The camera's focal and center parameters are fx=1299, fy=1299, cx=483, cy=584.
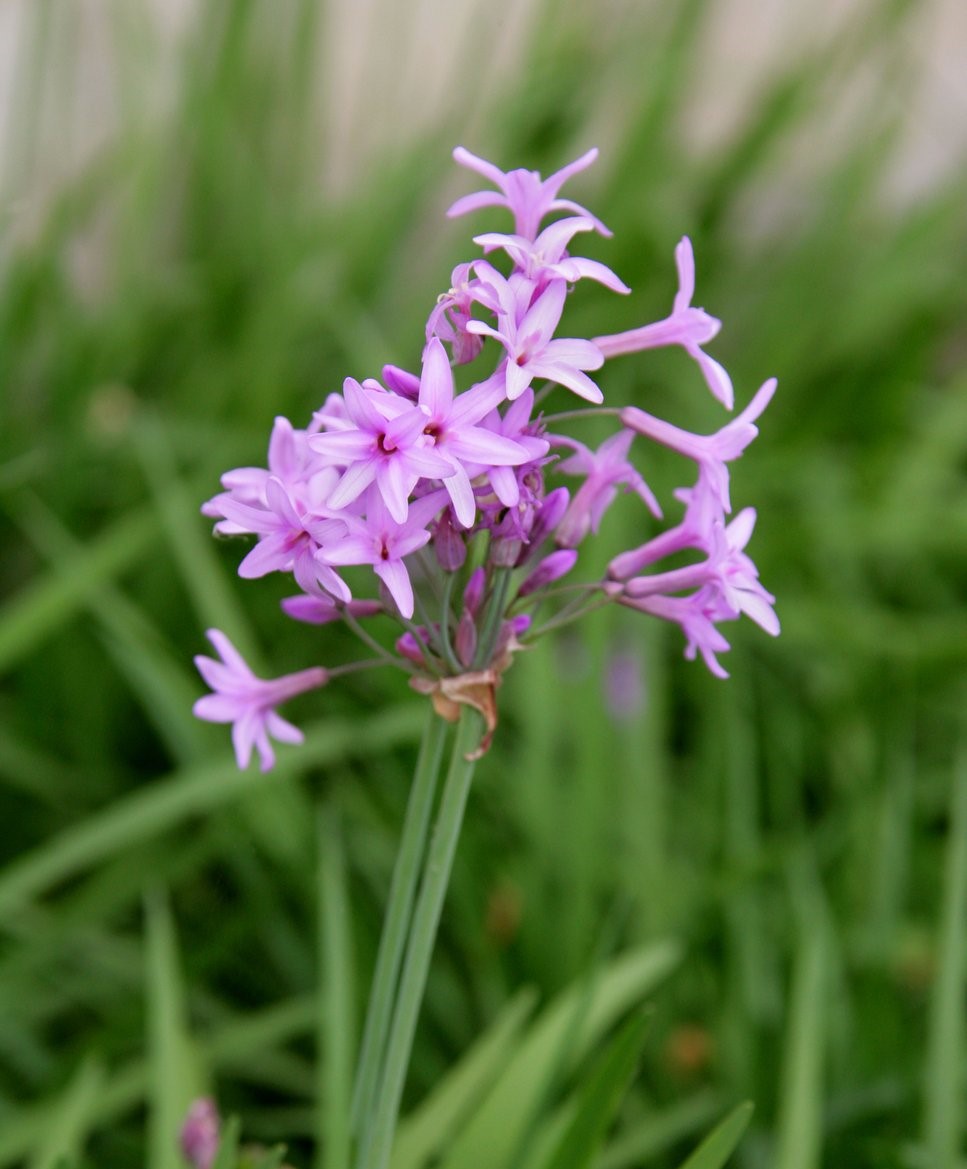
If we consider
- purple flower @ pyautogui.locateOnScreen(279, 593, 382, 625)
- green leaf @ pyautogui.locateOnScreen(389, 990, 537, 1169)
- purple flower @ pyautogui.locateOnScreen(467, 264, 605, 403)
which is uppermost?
purple flower @ pyautogui.locateOnScreen(467, 264, 605, 403)

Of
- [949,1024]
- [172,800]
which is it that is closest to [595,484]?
[949,1024]

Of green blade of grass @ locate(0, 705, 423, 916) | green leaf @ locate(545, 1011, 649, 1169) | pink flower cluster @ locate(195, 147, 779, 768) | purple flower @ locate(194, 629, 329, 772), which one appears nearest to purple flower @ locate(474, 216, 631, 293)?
pink flower cluster @ locate(195, 147, 779, 768)

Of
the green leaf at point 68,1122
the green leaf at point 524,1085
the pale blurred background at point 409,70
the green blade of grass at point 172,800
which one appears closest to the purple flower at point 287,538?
the green leaf at point 524,1085

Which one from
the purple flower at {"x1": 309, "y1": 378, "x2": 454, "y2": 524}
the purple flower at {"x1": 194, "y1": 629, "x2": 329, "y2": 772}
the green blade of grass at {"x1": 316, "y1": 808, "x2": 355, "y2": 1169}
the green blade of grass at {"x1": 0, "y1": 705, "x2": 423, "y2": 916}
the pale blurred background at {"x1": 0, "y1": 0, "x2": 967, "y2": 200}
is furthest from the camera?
the pale blurred background at {"x1": 0, "y1": 0, "x2": 967, "y2": 200}

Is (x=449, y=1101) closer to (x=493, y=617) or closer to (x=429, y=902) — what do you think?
(x=429, y=902)

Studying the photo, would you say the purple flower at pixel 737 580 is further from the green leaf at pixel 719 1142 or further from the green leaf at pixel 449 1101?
the green leaf at pixel 449 1101

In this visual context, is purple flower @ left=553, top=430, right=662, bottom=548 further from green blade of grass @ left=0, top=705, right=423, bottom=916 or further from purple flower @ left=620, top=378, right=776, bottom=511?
green blade of grass @ left=0, top=705, right=423, bottom=916

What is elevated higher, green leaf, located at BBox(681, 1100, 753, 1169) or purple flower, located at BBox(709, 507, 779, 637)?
purple flower, located at BBox(709, 507, 779, 637)
